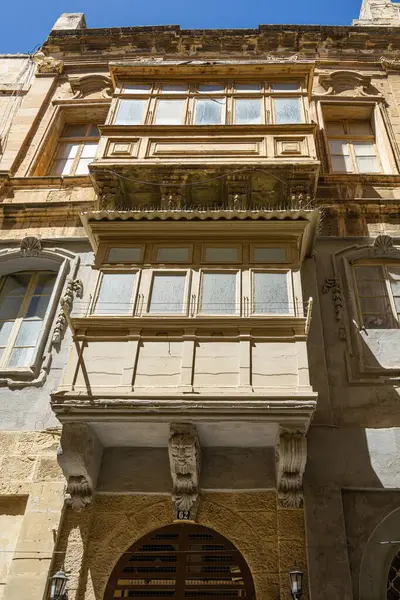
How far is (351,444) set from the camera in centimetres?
750

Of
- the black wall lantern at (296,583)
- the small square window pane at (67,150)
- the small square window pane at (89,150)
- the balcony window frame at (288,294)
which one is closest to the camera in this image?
the black wall lantern at (296,583)

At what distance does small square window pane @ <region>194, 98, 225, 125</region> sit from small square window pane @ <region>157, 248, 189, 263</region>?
3.52m

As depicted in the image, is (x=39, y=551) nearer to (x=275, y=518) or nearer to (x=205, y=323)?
(x=275, y=518)

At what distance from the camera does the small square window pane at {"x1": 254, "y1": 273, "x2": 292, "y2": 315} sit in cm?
778

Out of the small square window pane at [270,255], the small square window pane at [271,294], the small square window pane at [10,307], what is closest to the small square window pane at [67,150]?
the small square window pane at [10,307]

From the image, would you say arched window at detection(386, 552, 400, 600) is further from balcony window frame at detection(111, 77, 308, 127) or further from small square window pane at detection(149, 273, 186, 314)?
balcony window frame at detection(111, 77, 308, 127)

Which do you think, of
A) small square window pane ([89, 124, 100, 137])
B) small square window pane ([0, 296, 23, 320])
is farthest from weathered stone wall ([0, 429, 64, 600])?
small square window pane ([89, 124, 100, 137])

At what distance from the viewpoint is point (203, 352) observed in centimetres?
736

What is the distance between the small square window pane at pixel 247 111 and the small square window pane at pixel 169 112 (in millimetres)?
1102

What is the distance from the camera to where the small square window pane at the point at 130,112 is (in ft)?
36.7

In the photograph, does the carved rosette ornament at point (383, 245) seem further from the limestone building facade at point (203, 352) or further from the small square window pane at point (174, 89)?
the small square window pane at point (174, 89)

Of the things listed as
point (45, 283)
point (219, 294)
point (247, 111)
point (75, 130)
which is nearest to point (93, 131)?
point (75, 130)

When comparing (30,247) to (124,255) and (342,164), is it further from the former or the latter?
(342,164)

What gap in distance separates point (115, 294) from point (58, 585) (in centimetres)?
369
